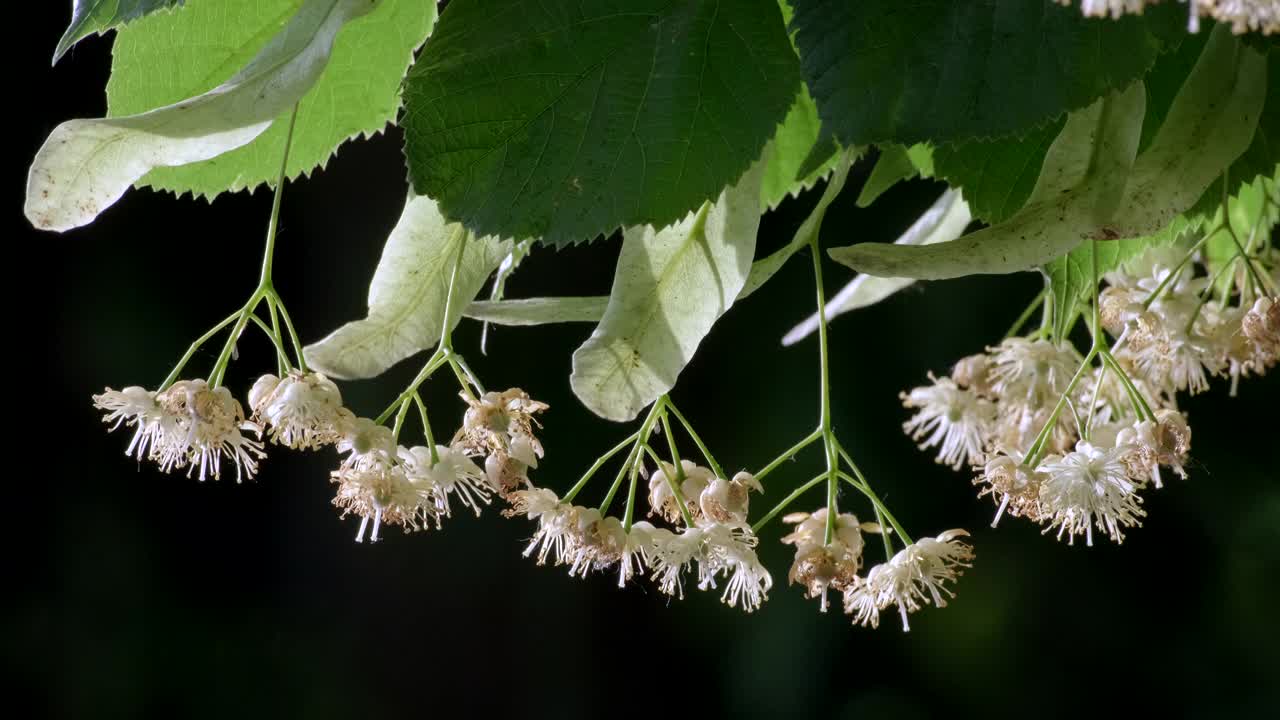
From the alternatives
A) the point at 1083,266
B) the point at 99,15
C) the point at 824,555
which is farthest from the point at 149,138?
the point at 1083,266

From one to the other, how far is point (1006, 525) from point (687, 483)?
149cm

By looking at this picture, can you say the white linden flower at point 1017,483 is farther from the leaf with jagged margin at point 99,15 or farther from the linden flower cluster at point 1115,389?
the leaf with jagged margin at point 99,15

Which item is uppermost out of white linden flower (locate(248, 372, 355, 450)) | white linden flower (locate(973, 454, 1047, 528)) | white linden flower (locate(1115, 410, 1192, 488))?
white linden flower (locate(1115, 410, 1192, 488))

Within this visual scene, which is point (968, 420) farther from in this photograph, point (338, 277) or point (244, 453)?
point (338, 277)

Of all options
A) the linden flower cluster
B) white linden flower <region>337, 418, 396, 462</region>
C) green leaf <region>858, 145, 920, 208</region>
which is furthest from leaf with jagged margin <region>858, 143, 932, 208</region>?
white linden flower <region>337, 418, 396, 462</region>

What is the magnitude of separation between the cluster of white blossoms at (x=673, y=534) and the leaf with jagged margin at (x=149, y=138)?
187 mm

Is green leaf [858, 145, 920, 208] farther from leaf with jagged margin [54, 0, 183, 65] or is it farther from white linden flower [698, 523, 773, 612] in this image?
leaf with jagged margin [54, 0, 183, 65]

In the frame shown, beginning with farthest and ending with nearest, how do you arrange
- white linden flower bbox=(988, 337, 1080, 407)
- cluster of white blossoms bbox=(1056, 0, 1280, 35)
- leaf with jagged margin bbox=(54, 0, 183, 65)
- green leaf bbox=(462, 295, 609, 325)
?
white linden flower bbox=(988, 337, 1080, 407) → green leaf bbox=(462, 295, 609, 325) → leaf with jagged margin bbox=(54, 0, 183, 65) → cluster of white blossoms bbox=(1056, 0, 1280, 35)

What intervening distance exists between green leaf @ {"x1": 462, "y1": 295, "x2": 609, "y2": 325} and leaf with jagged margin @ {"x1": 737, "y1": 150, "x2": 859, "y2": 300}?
0.07 metres

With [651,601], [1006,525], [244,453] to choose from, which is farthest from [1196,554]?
[244,453]

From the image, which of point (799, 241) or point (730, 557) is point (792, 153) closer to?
point (799, 241)

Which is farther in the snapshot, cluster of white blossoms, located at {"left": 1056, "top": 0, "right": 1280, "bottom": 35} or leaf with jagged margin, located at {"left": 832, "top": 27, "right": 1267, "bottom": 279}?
leaf with jagged margin, located at {"left": 832, "top": 27, "right": 1267, "bottom": 279}

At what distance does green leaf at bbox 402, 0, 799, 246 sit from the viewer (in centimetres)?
42

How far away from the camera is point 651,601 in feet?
6.72
